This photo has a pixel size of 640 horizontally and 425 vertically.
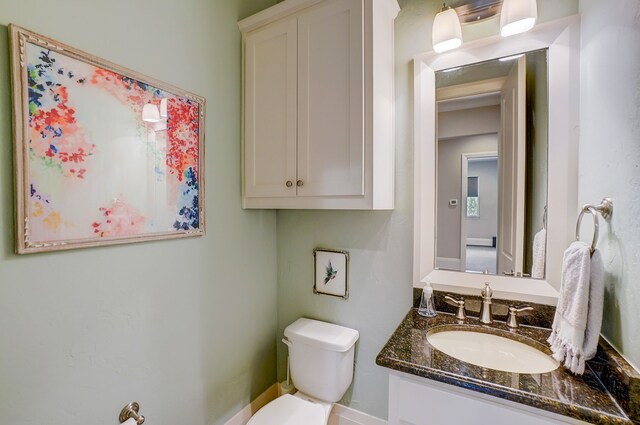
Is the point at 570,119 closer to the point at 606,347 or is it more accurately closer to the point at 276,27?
the point at 606,347

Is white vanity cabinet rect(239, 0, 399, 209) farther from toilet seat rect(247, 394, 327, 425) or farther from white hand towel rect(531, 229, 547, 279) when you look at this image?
A: toilet seat rect(247, 394, 327, 425)

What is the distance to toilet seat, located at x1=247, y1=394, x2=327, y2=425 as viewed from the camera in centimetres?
129

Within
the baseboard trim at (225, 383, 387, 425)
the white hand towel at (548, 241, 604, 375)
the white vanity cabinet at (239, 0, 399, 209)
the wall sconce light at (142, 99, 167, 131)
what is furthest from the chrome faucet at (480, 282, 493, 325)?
the wall sconce light at (142, 99, 167, 131)

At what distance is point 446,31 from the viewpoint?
4.23ft

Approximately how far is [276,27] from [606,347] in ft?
5.95

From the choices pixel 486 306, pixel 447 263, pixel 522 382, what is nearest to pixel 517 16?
pixel 447 263

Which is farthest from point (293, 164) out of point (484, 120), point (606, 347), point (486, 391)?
point (606, 347)

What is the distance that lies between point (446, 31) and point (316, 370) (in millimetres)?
1732

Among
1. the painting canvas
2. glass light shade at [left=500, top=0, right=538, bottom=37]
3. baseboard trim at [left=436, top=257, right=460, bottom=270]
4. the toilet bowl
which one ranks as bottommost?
the toilet bowl

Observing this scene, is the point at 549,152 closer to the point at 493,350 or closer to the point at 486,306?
the point at 486,306

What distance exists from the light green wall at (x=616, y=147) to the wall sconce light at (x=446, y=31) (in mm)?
437

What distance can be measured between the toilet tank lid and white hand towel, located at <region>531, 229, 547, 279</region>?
0.89 meters

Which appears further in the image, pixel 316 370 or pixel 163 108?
pixel 316 370

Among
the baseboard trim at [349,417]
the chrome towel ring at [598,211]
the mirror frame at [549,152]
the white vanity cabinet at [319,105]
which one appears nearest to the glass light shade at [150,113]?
the white vanity cabinet at [319,105]
